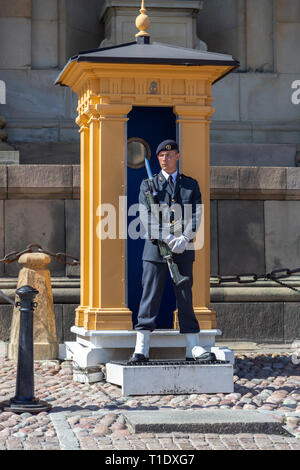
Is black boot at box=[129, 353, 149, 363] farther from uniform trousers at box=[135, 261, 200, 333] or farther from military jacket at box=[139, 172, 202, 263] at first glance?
military jacket at box=[139, 172, 202, 263]

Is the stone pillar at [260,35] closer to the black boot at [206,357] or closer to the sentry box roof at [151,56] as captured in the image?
the sentry box roof at [151,56]

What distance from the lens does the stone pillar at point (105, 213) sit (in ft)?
31.9

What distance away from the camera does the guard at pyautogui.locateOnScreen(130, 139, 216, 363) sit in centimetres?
925

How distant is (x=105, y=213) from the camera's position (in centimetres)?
973

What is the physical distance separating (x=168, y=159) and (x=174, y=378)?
1.91 m

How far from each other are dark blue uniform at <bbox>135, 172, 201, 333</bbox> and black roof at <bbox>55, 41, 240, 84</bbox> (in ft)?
3.47

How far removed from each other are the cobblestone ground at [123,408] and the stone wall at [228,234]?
46.3 inches

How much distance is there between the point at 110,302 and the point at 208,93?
212cm

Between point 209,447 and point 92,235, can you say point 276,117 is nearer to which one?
point 92,235

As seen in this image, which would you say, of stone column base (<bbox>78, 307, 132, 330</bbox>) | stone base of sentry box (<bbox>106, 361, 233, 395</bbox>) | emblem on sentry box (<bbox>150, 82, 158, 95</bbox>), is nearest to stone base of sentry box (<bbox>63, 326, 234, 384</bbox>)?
stone column base (<bbox>78, 307, 132, 330</bbox>)

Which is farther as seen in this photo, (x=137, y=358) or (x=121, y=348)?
(x=121, y=348)

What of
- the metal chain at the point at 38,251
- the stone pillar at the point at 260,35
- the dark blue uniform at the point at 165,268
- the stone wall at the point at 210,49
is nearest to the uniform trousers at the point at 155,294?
the dark blue uniform at the point at 165,268
